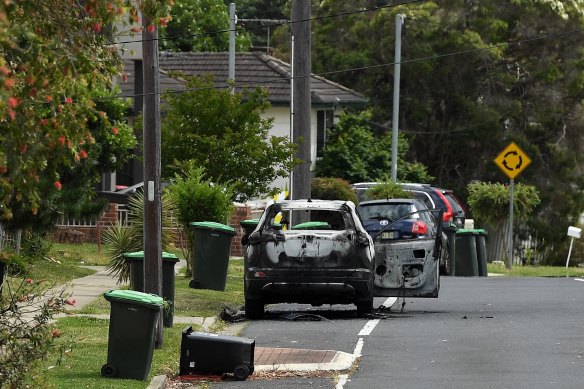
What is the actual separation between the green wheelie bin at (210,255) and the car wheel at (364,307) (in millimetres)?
3983

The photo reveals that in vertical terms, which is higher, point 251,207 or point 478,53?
point 478,53

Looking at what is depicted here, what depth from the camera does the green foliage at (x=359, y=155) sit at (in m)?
48.1

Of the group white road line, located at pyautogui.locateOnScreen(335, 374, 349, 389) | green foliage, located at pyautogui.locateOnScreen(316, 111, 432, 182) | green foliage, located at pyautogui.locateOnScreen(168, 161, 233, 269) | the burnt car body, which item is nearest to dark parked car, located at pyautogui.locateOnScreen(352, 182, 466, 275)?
green foliage, located at pyautogui.locateOnScreen(168, 161, 233, 269)

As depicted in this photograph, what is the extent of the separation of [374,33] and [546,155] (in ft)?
25.1

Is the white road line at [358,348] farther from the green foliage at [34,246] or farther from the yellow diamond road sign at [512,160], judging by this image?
the yellow diamond road sign at [512,160]

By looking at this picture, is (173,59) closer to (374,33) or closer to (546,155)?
(374,33)

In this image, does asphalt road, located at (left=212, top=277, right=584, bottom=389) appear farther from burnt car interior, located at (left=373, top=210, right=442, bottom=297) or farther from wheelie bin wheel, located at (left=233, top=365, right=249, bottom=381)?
burnt car interior, located at (left=373, top=210, right=442, bottom=297)

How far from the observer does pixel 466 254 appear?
32219 millimetres

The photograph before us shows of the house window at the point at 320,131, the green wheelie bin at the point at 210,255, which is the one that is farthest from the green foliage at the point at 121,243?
the house window at the point at 320,131

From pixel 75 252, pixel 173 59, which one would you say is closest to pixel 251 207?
pixel 75 252

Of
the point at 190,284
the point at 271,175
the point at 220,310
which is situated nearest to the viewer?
the point at 220,310

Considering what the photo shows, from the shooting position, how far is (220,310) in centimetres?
2066

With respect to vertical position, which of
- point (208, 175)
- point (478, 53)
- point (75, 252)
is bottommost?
point (75, 252)

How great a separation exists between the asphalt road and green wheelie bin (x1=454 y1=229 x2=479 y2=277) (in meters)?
7.08
